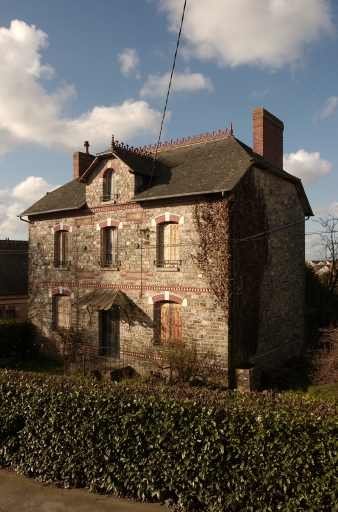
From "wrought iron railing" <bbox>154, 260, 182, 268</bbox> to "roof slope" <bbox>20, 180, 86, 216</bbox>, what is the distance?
186 inches

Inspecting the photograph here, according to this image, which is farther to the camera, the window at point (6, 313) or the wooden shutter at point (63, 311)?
the window at point (6, 313)

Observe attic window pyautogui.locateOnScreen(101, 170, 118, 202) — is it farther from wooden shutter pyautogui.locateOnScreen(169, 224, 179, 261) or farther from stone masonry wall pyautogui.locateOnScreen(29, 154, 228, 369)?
wooden shutter pyautogui.locateOnScreen(169, 224, 179, 261)

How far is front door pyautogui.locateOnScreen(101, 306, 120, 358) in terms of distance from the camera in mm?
16750

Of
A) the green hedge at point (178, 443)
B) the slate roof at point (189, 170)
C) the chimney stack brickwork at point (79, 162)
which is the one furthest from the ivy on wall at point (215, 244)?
the chimney stack brickwork at point (79, 162)

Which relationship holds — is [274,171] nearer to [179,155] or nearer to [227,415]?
[179,155]

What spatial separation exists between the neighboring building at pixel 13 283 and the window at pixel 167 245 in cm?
1280

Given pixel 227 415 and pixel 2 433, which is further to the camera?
pixel 2 433

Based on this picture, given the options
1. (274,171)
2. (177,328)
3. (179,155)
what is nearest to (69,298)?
(177,328)

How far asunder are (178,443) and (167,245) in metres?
8.78

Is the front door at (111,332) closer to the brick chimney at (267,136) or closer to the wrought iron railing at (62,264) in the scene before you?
the wrought iron railing at (62,264)

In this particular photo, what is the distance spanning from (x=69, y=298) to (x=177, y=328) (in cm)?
625

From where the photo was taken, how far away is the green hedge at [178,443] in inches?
253

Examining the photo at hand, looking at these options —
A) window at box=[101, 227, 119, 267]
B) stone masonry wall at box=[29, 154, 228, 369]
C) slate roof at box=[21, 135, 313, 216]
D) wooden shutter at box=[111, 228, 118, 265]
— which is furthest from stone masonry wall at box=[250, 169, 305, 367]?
window at box=[101, 227, 119, 267]

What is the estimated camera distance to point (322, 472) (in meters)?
6.31
